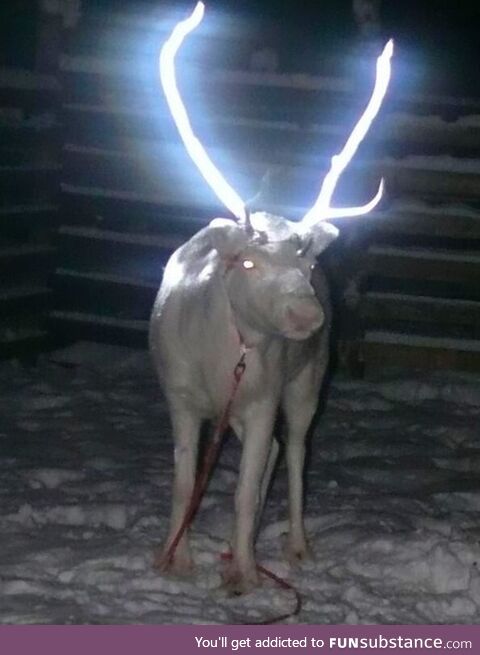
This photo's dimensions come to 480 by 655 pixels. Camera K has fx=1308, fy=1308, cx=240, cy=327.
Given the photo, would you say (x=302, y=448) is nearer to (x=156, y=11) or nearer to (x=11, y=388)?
(x=11, y=388)

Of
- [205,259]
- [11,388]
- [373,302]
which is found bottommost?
[11,388]

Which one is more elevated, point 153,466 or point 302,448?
point 302,448

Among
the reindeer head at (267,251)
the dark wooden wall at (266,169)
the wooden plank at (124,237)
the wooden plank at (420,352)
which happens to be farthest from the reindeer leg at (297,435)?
the wooden plank at (124,237)

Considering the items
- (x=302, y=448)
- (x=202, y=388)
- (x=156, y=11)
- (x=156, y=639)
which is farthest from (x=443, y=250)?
(x=156, y=639)

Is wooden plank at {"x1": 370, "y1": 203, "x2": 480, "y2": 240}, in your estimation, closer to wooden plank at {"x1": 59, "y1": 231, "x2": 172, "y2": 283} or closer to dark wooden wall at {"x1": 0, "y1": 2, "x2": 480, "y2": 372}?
dark wooden wall at {"x1": 0, "y1": 2, "x2": 480, "y2": 372}

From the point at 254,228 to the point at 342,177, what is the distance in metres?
3.31

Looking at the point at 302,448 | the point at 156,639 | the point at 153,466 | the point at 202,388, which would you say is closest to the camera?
the point at 156,639

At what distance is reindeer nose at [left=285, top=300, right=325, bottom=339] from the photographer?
427 cm

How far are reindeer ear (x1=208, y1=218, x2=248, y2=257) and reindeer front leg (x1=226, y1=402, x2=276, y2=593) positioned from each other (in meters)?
0.61

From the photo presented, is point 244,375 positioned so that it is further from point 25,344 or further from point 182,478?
point 25,344

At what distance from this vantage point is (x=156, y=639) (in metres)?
4.28

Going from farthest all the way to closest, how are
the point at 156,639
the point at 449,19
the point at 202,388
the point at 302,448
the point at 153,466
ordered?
the point at 449,19 → the point at 153,466 → the point at 302,448 → the point at 202,388 → the point at 156,639

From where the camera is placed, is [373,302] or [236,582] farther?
A: [373,302]

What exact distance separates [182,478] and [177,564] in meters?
0.32
